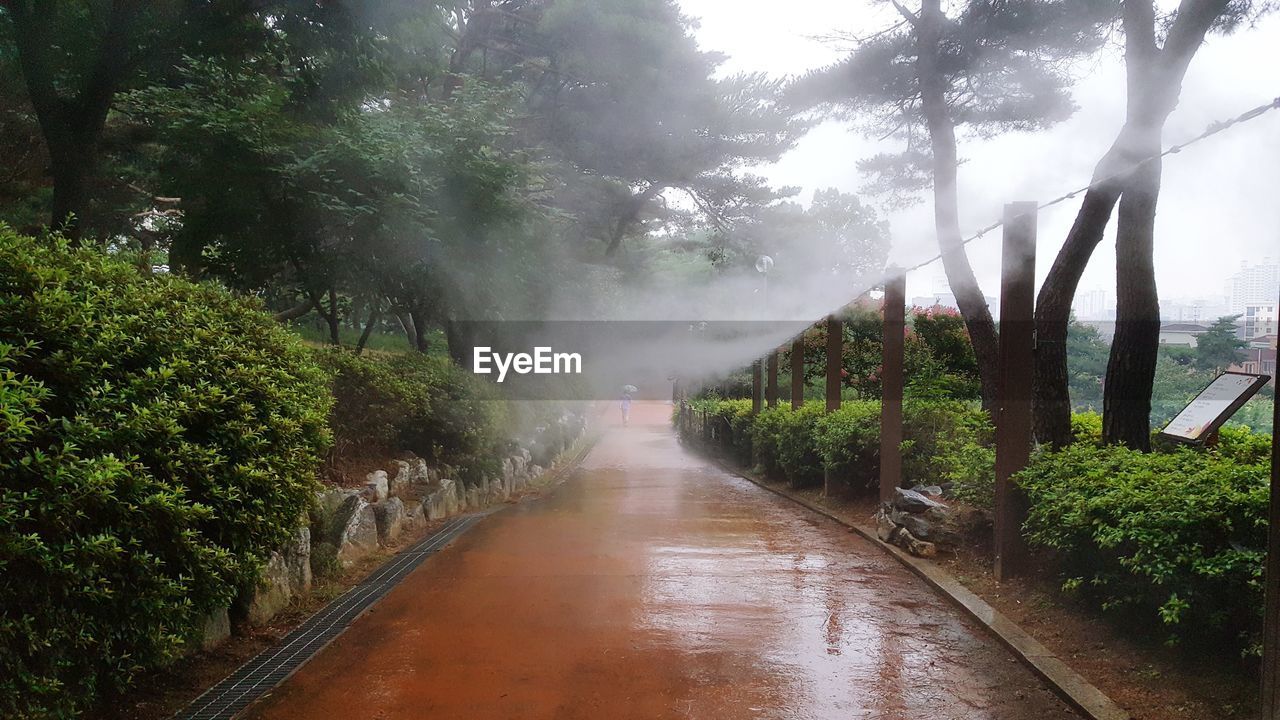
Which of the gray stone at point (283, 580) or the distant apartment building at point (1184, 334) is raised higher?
the distant apartment building at point (1184, 334)

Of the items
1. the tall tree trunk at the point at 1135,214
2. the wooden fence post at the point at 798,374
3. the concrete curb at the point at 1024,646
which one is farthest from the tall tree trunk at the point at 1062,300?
the wooden fence post at the point at 798,374

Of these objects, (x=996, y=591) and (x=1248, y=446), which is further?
(x=1248, y=446)

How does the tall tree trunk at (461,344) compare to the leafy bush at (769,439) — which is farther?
the tall tree trunk at (461,344)

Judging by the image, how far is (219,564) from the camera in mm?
3658

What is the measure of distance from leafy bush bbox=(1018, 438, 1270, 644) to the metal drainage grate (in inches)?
162

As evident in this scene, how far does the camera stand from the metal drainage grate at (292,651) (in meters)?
3.76

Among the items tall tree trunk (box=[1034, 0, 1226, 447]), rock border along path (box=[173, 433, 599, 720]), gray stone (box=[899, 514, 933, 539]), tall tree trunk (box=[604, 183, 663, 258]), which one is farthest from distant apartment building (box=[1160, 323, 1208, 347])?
tall tree trunk (box=[604, 183, 663, 258])

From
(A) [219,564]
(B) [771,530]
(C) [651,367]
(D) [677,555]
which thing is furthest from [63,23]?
(C) [651,367]

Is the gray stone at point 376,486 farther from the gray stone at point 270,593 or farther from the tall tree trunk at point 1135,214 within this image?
the tall tree trunk at point 1135,214

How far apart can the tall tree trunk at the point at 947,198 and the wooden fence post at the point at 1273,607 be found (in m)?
7.13

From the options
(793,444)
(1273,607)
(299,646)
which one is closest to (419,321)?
(793,444)

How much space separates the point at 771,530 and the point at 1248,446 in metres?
4.32

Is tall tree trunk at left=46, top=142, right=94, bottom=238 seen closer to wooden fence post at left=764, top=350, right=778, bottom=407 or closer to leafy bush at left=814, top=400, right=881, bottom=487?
leafy bush at left=814, top=400, right=881, bottom=487

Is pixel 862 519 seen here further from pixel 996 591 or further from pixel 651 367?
pixel 651 367
